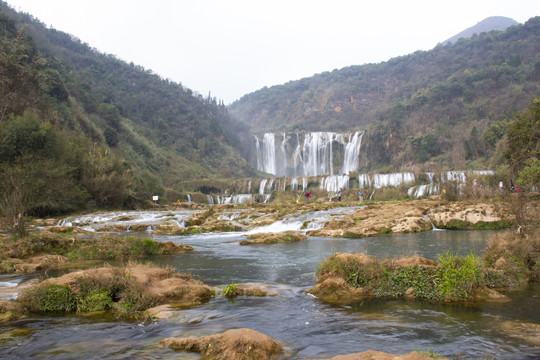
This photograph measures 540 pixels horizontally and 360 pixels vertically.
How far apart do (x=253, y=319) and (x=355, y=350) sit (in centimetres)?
180

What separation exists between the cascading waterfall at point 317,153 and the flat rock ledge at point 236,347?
66494 millimetres

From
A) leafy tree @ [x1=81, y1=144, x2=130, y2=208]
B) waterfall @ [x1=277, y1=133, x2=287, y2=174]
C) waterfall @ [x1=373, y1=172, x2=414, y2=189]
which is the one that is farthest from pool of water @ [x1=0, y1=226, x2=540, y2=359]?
waterfall @ [x1=277, y1=133, x2=287, y2=174]

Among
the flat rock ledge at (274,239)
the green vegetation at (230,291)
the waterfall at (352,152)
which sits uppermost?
the waterfall at (352,152)

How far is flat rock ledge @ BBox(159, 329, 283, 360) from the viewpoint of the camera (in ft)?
12.1

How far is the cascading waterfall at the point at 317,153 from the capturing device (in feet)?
246

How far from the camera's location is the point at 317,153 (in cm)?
7838

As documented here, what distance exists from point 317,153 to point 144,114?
Result: 42.8 meters

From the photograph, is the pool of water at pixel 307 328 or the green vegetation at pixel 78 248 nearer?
the pool of water at pixel 307 328

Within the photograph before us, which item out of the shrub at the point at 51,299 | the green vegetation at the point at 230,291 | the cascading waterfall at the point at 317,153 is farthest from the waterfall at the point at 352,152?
the shrub at the point at 51,299

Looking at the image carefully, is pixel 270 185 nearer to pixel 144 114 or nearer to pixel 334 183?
pixel 334 183

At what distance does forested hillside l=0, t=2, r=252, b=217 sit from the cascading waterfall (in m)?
10.2

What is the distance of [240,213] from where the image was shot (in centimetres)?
2609

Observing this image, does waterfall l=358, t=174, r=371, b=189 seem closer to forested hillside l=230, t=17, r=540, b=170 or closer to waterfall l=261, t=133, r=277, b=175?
forested hillside l=230, t=17, r=540, b=170

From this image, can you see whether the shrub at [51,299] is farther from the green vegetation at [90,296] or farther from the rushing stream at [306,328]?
the rushing stream at [306,328]
